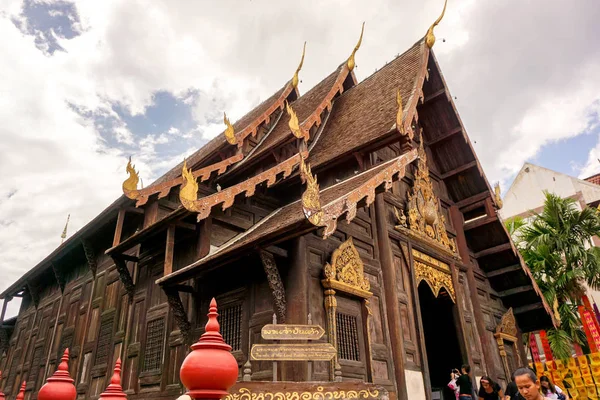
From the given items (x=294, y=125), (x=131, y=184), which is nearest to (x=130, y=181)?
(x=131, y=184)

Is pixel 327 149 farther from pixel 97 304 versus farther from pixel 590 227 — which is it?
pixel 590 227

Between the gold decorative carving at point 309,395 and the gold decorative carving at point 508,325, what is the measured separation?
7.43 meters

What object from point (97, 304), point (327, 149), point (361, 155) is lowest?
point (97, 304)

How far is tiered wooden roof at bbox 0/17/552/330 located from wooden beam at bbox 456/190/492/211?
24 mm

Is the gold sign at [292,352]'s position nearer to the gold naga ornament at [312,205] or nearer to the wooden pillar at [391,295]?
the gold naga ornament at [312,205]

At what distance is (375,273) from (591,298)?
62.1 ft

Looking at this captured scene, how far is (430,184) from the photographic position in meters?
10.2

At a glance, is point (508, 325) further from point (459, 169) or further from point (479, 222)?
point (459, 169)

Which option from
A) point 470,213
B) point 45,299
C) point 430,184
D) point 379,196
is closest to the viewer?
point 379,196

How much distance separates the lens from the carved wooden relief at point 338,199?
5234 millimetres

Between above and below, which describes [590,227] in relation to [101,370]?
above

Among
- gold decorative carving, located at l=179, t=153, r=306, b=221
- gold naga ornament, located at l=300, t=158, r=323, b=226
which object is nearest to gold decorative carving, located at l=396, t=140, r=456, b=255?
gold decorative carving, located at l=179, t=153, r=306, b=221

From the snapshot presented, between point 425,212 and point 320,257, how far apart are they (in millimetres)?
3778

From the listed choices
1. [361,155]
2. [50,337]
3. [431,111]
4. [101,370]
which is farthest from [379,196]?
[50,337]
